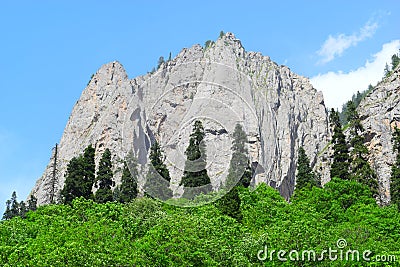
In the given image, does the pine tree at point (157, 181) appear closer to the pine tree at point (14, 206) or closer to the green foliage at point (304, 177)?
the green foliage at point (304, 177)

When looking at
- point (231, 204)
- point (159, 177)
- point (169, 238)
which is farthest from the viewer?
point (159, 177)

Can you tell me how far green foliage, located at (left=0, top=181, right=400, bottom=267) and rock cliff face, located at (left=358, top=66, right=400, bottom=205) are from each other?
2536 inches

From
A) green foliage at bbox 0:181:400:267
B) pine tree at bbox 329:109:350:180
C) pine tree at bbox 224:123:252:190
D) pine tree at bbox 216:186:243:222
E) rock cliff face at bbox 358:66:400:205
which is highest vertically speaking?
rock cliff face at bbox 358:66:400:205

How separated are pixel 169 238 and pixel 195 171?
31.9 meters

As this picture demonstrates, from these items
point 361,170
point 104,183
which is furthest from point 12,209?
point 361,170

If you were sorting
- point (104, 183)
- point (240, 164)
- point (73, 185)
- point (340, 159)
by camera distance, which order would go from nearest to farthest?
point (73, 185) < point (240, 164) < point (104, 183) < point (340, 159)

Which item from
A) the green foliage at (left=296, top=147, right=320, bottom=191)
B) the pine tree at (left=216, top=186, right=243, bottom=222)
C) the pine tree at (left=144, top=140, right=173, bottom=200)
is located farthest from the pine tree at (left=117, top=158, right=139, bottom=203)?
the green foliage at (left=296, top=147, right=320, bottom=191)

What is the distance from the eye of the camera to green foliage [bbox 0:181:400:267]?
34188 millimetres

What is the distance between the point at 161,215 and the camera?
149 ft

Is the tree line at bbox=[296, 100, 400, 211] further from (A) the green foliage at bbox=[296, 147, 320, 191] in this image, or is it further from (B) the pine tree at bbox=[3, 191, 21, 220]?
(B) the pine tree at bbox=[3, 191, 21, 220]

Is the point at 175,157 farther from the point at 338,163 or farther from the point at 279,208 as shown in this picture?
the point at 279,208

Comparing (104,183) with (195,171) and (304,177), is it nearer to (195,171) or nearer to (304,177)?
(195,171)

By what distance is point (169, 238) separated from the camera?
36656 millimetres

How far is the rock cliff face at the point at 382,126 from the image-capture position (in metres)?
114
